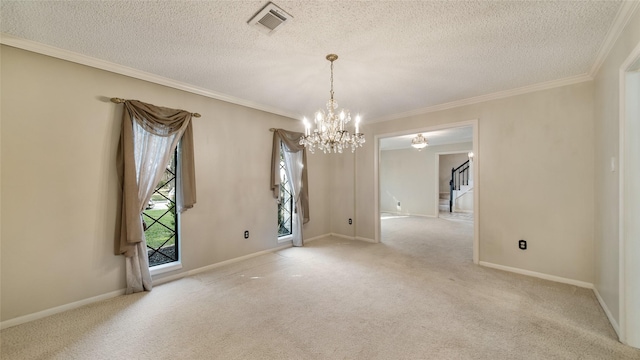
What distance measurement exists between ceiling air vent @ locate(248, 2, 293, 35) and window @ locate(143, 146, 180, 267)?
206 centimetres

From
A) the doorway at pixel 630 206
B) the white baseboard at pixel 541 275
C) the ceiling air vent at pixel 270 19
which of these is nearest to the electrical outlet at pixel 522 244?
the white baseboard at pixel 541 275

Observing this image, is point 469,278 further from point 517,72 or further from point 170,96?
point 170,96

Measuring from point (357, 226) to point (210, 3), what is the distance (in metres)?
4.23

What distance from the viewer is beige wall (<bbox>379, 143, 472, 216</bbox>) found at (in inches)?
308

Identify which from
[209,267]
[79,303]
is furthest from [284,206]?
[79,303]

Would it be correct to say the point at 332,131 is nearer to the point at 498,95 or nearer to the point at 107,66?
the point at 107,66

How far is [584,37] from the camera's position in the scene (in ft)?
6.65

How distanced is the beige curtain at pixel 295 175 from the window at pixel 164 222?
58.0 inches

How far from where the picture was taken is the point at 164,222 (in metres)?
3.11

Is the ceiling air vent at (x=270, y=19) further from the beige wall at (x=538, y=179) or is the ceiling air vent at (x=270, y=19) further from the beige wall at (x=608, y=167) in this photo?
the beige wall at (x=538, y=179)

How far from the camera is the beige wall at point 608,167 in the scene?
1.89 metres

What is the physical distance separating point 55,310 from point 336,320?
2.62m

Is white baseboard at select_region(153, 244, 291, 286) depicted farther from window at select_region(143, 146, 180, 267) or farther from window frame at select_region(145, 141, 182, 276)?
window at select_region(143, 146, 180, 267)

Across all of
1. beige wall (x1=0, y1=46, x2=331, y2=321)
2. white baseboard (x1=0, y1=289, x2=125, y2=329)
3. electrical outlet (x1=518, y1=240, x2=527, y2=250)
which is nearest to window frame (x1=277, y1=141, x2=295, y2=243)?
beige wall (x1=0, y1=46, x2=331, y2=321)
